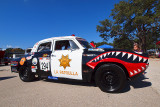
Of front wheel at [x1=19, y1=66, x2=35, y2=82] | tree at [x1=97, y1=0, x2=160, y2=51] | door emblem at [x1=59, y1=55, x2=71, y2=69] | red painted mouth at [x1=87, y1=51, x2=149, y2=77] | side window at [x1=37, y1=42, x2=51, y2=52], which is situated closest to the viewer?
red painted mouth at [x1=87, y1=51, x2=149, y2=77]

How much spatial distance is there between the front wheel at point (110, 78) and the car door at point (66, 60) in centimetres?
66

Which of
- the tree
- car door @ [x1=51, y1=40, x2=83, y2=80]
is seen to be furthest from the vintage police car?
the tree

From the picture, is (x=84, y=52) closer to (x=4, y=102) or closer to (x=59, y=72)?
(x=59, y=72)

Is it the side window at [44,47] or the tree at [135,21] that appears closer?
the side window at [44,47]

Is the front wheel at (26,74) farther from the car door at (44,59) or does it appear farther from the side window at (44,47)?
the side window at (44,47)

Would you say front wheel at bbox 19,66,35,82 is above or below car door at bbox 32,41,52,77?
below

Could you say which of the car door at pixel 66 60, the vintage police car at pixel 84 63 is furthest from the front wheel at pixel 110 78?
the car door at pixel 66 60

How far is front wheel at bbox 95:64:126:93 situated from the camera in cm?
274

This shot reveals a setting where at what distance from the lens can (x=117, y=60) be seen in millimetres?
2752

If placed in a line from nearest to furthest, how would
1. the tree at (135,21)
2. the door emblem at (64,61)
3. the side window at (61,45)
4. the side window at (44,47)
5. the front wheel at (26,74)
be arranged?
the door emblem at (64,61), the side window at (61,45), the side window at (44,47), the front wheel at (26,74), the tree at (135,21)

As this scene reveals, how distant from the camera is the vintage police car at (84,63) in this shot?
2752mm

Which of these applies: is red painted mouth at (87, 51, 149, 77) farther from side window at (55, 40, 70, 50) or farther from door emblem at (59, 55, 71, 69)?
side window at (55, 40, 70, 50)

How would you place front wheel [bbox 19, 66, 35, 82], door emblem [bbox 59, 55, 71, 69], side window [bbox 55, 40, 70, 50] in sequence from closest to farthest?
door emblem [bbox 59, 55, 71, 69] < side window [bbox 55, 40, 70, 50] < front wheel [bbox 19, 66, 35, 82]

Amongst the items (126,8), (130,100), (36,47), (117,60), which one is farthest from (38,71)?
(126,8)
